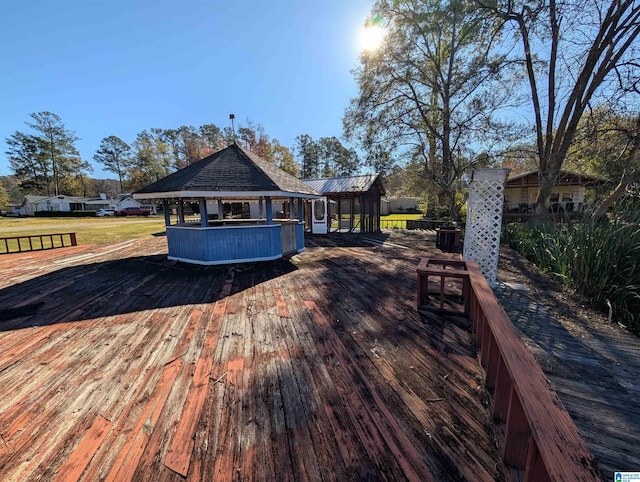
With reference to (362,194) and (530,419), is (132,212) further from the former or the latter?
(530,419)

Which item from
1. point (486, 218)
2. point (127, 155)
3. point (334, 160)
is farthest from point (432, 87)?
point (127, 155)

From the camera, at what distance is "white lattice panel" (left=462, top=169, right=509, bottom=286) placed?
17.2 ft

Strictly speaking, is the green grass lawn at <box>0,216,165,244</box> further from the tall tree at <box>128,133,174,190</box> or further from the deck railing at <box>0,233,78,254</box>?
the tall tree at <box>128,133,174,190</box>

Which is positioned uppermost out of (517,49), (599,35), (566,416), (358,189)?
(517,49)

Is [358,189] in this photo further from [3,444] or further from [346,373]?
[3,444]

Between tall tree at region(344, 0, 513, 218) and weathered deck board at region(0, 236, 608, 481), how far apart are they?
1114cm

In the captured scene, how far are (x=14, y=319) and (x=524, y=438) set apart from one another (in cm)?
653

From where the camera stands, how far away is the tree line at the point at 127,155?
38750 millimetres

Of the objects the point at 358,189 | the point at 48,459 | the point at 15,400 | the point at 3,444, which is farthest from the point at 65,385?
the point at 358,189

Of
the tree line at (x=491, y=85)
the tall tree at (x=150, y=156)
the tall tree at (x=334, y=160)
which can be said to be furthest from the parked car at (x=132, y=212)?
the tree line at (x=491, y=85)

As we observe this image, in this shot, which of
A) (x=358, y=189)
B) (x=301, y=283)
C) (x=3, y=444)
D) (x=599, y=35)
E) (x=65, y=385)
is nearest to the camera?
(x=3, y=444)

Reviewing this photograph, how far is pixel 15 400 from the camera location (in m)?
2.24

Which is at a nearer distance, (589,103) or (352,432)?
(352,432)

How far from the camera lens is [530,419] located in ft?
3.46
